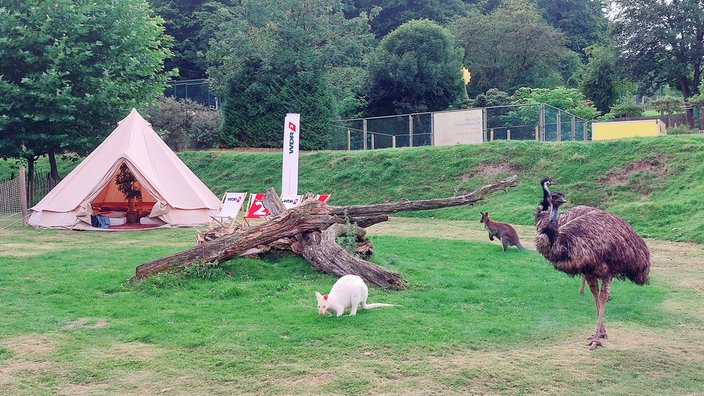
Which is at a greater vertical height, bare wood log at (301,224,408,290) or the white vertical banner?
the white vertical banner

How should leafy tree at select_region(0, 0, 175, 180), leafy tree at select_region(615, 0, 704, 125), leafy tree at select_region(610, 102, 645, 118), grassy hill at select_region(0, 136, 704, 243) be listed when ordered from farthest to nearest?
leafy tree at select_region(615, 0, 704, 125) → leafy tree at select_region(610, 102, 645, 118) → leafy tree at select_region(0, 0, 175, 180) → grassy hill at select_region(0, 136, 704, 243)

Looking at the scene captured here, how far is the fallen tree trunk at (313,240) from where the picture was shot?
10.5 m

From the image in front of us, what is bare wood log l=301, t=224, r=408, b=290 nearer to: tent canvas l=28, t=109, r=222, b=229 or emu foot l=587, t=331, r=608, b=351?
emu foot l=587, t=331, r=608, b=351

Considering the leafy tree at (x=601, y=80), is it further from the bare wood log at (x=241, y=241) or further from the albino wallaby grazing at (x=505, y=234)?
the bare wood log at (x=241, y=241)

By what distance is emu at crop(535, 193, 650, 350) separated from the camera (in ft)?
25.6

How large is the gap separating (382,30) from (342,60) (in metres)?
18.6

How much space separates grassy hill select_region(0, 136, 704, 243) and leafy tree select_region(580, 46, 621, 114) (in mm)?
22878

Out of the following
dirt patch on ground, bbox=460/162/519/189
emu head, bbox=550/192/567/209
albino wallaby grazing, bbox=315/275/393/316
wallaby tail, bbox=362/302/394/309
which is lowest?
wallaby tail, bbox=362/302/394/309

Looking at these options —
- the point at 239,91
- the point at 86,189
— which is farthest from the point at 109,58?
the point at 239,91

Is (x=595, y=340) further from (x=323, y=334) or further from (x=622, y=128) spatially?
(x=622, y=128)

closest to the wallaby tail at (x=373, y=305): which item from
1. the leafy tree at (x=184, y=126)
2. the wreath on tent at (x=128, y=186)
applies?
the wreath on tent at (x=128, y=186)

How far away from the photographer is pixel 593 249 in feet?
25.7

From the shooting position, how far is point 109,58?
2439 centimetres

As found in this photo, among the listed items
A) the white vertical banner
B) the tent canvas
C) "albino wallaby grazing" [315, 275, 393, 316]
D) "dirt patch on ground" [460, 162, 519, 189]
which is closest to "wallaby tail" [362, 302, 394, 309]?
"albino wallaby grazing" [315, 275, 393, 316]
